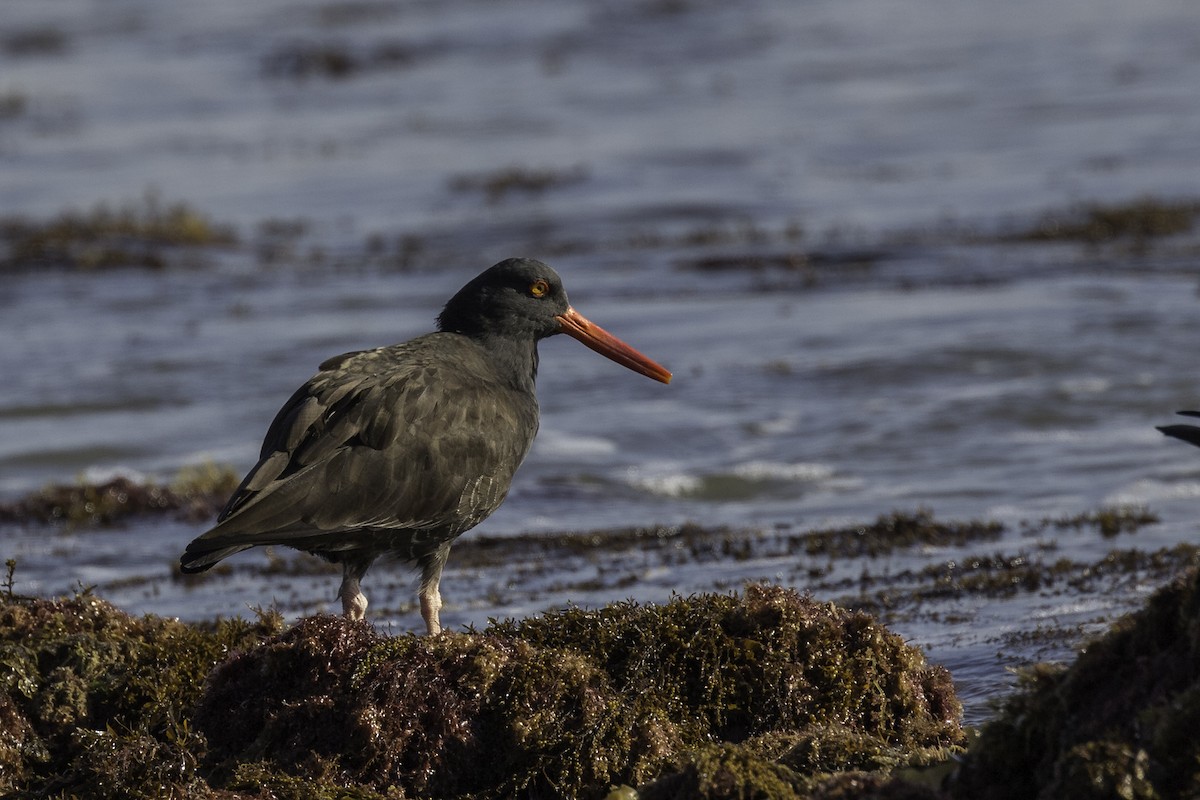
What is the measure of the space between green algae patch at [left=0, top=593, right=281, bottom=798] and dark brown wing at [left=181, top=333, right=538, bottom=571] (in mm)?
340

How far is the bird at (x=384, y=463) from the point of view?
5375 mm

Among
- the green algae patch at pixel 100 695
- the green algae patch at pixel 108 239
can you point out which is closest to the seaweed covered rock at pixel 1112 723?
the green algae patch at pixel 100 695

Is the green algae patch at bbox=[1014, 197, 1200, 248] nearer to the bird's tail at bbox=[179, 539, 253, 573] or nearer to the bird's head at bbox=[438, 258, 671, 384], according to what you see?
the bird's head at bbox=[438, 258, 671, 384]

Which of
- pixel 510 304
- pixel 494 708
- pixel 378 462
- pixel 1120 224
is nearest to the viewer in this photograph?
pixel 494 708

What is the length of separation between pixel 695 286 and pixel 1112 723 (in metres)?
13.0

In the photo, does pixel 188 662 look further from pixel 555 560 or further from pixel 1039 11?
pixel 1039 11

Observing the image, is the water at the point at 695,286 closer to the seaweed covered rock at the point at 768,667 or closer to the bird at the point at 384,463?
the seaweed covered rock at the point at 768,667

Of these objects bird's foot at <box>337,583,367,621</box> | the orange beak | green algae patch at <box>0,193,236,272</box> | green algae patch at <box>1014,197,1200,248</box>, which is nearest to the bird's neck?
the orange beak

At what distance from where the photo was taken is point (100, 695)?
4996 mm

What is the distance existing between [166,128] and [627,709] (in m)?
25.6

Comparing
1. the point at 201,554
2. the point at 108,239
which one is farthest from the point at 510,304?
the point at 108,239

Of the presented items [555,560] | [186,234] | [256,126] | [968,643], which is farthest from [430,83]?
[968,643]

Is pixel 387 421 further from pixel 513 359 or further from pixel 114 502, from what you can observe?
pixel 114 502

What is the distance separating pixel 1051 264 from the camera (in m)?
16.0
